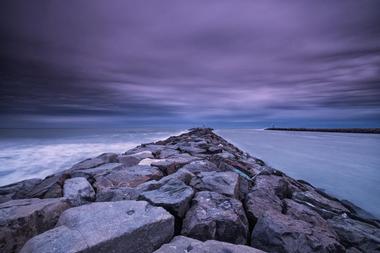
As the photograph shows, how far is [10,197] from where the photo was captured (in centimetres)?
420

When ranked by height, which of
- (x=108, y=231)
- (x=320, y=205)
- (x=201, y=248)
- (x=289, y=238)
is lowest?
(x=320, y=205)

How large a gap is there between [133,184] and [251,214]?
2.20 metres

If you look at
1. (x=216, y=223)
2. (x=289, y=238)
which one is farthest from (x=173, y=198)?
(x=289, y=238)

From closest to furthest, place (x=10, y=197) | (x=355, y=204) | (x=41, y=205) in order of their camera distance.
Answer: (x=41, y=205) < (x=10, y=197) < (x=355, y=204)

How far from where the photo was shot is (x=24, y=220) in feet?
7.43

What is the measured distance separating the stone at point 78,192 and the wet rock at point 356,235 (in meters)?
3.92

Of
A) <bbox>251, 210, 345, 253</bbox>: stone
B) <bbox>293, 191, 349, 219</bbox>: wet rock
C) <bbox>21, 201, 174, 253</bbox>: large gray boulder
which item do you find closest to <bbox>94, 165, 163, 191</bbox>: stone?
<bbox>21, 201, 174, 253</bbox>: large gray boulder

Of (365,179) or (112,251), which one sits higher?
(112,251)

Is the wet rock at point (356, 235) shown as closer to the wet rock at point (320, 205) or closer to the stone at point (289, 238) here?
the wet rock at point (320, 205)

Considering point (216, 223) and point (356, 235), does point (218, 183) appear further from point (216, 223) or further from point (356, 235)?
point (356, 235)

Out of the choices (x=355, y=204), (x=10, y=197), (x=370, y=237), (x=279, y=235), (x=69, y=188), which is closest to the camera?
(x=279, y=235)

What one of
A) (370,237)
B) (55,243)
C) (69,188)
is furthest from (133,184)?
(370,237)

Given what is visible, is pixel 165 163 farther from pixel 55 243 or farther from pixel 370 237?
pixel 370 237

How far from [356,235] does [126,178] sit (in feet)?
12.7
